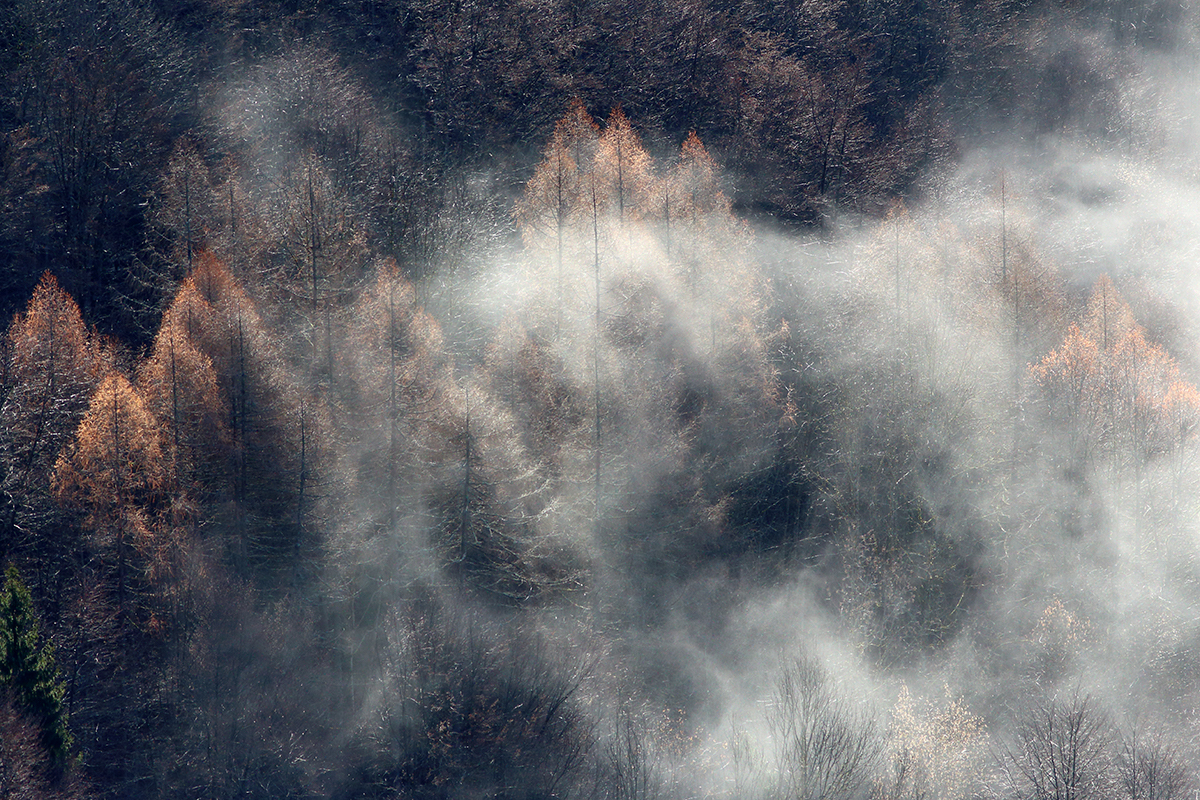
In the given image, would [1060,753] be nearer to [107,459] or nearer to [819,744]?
[819,744]

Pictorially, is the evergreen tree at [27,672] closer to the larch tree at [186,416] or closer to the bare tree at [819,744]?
the larch tree at [186,416]

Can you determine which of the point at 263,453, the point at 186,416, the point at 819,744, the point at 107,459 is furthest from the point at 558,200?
the point at 819,744

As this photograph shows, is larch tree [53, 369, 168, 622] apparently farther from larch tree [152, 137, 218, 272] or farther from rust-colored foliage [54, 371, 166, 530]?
larch tree [152, 137, 218, 272]

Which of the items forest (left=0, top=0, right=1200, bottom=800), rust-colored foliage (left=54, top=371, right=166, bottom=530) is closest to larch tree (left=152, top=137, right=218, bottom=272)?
forest (left=0, top=0, right=1200, bottom=800)

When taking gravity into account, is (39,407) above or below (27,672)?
above

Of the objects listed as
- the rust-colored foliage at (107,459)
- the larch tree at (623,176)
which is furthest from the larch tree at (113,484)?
the larch tree at (623,176)

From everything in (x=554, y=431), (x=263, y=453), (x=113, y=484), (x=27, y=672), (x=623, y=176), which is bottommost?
(x=27, y=672)
